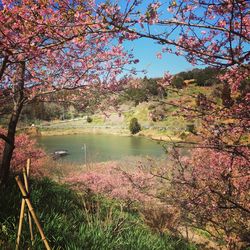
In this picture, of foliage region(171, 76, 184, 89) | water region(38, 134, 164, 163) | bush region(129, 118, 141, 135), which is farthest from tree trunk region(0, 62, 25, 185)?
bush region(129, 118, 141, 135)

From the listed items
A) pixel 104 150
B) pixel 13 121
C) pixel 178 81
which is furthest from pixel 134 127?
pixel 178 81

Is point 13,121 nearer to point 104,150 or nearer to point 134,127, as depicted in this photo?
point 104,150

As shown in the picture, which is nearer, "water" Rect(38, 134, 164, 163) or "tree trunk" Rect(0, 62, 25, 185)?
"tree trunk" Rect(0, 62, 25, 185)

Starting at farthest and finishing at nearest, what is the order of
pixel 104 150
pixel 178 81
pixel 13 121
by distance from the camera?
1. pixel 104 150
2. pixel 13 121
3. pixel 178 81

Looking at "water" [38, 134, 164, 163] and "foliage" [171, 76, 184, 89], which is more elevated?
"foliage" [171, 76, 184, 89]

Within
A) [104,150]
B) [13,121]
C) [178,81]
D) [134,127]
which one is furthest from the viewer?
[134,127]

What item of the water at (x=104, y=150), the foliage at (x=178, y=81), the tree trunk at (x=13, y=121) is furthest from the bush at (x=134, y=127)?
the foliage at (x=178, y=81)

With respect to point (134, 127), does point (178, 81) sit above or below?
above

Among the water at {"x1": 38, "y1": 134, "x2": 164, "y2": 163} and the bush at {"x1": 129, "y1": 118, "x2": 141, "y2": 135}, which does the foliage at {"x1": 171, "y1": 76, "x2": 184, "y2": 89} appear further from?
the bush at {"x1": 129, "y1": 118, "x2": 141, "y2": 135}

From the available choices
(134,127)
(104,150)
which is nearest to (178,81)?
(104,150)

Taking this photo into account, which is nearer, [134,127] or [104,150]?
[104,150]

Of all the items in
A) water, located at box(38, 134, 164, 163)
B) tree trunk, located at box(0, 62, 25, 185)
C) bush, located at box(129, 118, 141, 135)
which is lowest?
water, located at box(38, 134, 164, 163)

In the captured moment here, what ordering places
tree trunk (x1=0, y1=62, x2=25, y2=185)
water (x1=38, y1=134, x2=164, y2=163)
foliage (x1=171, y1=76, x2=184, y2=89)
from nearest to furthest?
foliage (x1=171, y1=76, x2=184, y2=89)
tree trunk (x1=0, y1=62, x2=25, y2=185)
water (x1=38, y1=134, x2=164, y2=163)

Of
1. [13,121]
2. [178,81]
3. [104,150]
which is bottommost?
[104,150]
